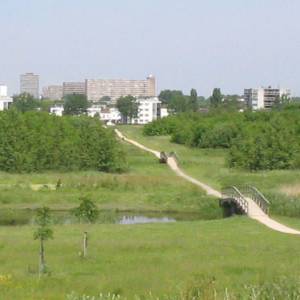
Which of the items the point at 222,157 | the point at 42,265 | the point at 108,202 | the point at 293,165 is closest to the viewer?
the point at 42,265

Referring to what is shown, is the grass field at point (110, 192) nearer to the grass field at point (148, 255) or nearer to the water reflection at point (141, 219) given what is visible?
the grass field at point (148, 255)

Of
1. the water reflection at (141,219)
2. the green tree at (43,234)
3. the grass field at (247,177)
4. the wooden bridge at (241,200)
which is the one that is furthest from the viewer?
the water reflection at (141,219)

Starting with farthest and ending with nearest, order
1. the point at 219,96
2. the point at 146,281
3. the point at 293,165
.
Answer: the point at 219,96
the point at 293,165
the point at 146,281

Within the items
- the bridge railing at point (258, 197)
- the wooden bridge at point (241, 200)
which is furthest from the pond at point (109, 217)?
the bridge railing at point (258, 197)

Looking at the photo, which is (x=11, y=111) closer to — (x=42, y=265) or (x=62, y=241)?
(x=62, y=241)

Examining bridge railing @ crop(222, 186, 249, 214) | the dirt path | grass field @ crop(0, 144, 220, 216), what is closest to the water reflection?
grass field @ crop(0, 144, 220, 216)

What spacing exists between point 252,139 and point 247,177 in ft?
40.6

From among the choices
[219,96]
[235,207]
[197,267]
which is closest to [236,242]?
[197,267]

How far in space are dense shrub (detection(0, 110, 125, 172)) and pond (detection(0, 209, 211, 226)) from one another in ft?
66.9

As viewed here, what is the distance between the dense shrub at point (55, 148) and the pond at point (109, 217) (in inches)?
803

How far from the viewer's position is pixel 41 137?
239 feet

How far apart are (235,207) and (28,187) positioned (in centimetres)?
1742

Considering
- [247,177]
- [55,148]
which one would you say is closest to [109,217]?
[247,177]

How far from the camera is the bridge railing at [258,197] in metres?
43.1
